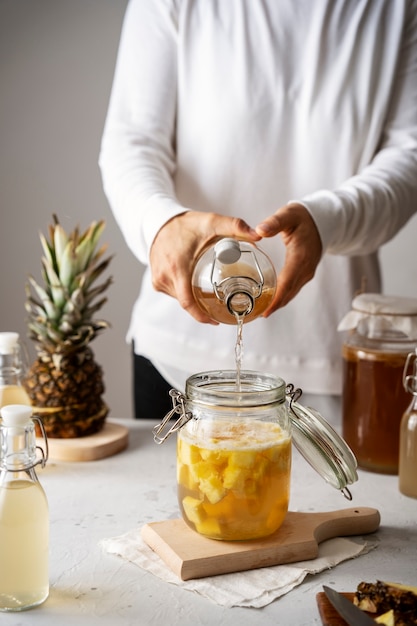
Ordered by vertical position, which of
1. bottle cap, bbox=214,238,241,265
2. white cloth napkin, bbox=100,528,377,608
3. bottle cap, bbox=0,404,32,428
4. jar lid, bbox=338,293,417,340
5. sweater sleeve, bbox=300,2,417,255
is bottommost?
white cloth napkin, bbox=100,528,377,608

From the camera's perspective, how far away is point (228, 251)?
1.10m

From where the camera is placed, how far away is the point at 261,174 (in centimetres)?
166

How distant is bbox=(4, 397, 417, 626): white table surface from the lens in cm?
87

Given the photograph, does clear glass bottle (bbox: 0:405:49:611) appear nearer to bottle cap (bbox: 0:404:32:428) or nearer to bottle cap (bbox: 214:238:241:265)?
bottle cap (bbox: 0:404:32:428)

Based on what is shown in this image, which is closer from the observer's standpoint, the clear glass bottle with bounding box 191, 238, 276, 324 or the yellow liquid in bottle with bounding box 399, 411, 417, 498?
the clear glass bottle with bounding box 191, 238, 276, 324

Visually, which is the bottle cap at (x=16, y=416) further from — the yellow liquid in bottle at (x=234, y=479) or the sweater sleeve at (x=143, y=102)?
the sweater sleeve at (x=143, y=102)

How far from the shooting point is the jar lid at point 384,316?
134 centimetres

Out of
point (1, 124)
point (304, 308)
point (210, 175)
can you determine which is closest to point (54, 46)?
point (1, 124)

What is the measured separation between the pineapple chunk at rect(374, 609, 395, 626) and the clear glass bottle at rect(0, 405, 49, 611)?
0.35 m

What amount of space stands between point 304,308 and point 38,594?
36.9 inches

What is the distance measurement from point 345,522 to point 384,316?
394 millimetres

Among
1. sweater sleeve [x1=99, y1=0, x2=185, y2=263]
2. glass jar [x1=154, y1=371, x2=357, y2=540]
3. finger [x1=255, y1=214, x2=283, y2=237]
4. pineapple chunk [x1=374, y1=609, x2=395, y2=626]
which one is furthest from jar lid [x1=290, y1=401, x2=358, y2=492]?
sweater sleeve [x1=99, y1=0, x2=185, y2=263]

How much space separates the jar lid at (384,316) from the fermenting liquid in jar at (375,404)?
0.04 metres

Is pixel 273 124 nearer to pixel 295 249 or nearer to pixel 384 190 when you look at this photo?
pixel 384 190
